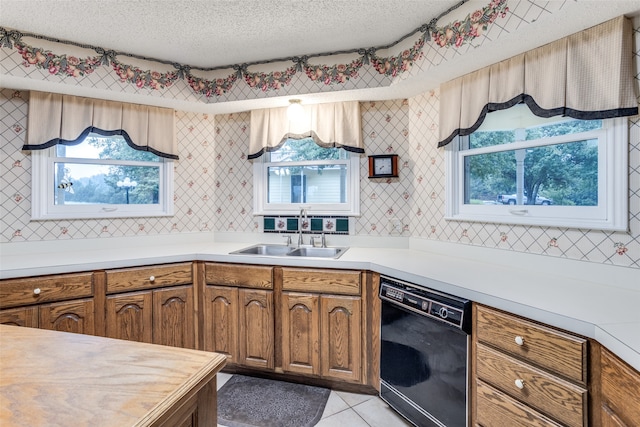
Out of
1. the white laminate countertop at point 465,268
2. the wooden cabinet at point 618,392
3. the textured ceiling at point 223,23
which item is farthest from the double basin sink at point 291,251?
the wooden cabinet at point 618,392

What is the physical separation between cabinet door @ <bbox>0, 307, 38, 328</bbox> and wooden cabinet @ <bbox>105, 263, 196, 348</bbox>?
360 millimetres

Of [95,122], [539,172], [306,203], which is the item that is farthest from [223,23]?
[539,172]

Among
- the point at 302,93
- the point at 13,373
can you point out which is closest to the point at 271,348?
the point at 13,373

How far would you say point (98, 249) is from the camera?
2.60 m

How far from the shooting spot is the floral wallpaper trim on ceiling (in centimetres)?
188

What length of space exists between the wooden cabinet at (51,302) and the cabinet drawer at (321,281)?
122 cm

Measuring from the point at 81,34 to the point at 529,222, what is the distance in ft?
9.91

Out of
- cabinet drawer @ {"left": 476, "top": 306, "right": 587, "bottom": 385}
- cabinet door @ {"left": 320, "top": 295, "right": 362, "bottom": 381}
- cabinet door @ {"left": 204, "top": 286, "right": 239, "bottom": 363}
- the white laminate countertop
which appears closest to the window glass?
the white laminate countertop

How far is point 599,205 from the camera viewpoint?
1638 mm

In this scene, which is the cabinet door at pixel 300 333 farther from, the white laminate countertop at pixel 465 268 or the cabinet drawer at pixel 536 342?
the cabinet drawer at pixel 536 342

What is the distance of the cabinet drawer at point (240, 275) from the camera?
7.48 ft

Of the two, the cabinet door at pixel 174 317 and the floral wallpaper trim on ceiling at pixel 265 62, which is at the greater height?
the floral wallpaper trim on ceiling at pixel 265 62

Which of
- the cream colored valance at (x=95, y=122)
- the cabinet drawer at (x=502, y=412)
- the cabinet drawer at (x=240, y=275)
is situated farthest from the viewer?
the cream colored valance at (x=95, y=122)

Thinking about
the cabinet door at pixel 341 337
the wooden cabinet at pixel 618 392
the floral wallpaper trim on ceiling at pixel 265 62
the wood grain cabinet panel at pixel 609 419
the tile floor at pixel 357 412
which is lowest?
the tile floor at pixel 357 412
